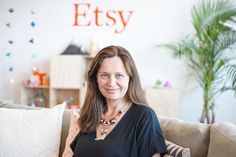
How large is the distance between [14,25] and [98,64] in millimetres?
3077

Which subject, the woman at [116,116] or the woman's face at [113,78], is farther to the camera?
the woman's face at [113,78]

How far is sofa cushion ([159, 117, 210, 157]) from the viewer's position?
1431mm

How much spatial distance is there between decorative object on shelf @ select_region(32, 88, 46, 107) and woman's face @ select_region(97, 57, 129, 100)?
2.64 metres

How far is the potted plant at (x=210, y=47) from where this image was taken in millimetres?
3141

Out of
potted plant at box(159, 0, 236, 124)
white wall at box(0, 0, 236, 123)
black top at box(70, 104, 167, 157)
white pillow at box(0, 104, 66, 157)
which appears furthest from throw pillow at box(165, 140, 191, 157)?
white wall at box(0, 0, 236, 123)

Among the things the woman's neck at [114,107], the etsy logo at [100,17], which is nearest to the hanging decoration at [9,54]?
the etsy logo at [100,17]

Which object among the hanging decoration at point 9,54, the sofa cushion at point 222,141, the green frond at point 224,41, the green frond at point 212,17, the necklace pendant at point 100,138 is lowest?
the necklace pendant at point 100,138

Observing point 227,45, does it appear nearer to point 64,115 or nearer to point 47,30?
point 64,115

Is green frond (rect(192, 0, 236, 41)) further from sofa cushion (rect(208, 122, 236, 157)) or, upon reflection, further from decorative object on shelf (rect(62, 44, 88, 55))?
sofa cushion (rect(208, 122, 236, 157))

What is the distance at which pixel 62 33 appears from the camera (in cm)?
402

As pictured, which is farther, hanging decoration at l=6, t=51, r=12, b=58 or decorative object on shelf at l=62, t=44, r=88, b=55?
hanging decoration at l=6, t=51, r=12, b=58

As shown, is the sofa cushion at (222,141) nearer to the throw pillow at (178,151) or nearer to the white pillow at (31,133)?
the throw pillow at (178,151)

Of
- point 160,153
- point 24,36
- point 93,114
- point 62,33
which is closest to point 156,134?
point 160,153

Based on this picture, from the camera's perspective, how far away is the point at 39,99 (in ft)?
13.0
